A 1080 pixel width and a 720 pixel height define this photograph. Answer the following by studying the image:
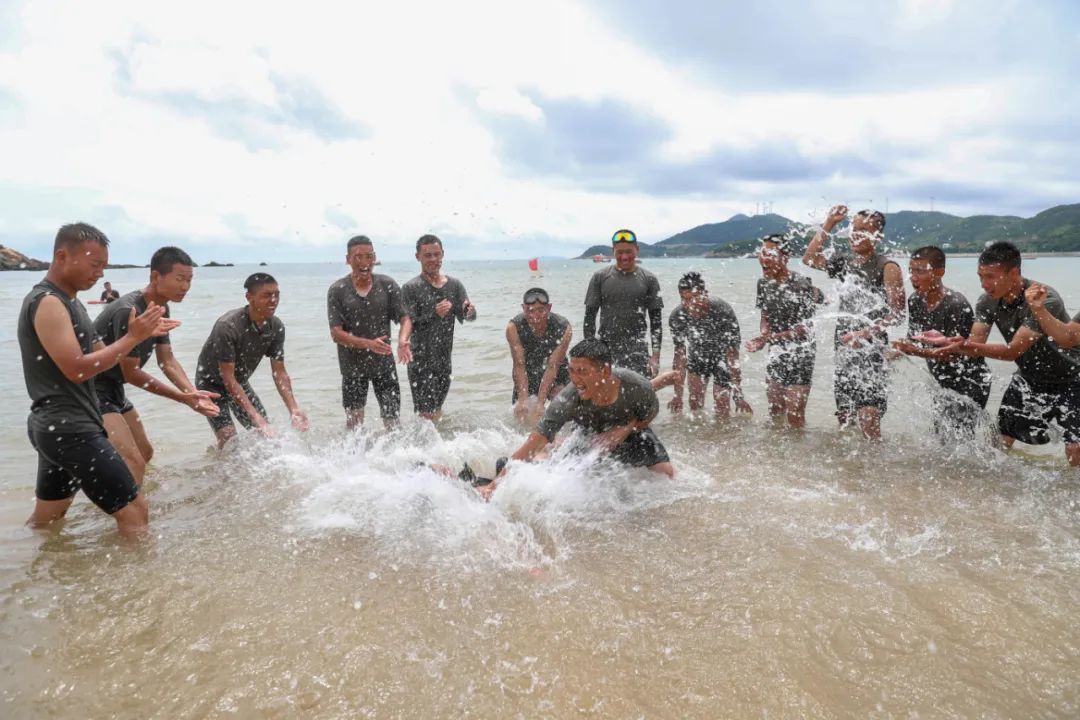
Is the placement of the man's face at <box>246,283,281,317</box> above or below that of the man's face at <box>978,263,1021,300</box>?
below

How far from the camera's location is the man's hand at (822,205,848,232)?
680 centimetres

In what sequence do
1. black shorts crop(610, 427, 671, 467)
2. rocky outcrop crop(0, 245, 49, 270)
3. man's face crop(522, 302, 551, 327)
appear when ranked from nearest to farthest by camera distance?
black shorts crop(610, 427, 671, 467) → man's face crop(522, 302, 551, 327) → rocky outcrop crop(0, 245, 49, 270)

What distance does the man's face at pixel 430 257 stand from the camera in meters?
7.62

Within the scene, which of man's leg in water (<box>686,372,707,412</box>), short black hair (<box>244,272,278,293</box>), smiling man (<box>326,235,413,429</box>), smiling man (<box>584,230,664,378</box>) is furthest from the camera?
man's leg in water (<box>686,372,707,412</box>)

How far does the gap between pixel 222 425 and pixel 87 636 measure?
3.36 metres

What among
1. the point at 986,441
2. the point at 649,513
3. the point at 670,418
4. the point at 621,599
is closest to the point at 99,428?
the point at 621,599

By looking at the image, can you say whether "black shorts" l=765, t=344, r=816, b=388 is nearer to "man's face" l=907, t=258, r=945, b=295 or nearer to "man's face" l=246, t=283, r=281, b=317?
"man's face" l=907, t=258, r=945, b=295

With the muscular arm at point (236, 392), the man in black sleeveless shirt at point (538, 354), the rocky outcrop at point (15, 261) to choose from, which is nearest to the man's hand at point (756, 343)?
the man in black sleeveless shirt at point (538, 354)

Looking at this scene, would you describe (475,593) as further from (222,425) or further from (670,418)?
(670,418)

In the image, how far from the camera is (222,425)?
655 centimetres

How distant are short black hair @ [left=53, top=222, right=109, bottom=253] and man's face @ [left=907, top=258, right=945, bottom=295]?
262 inches

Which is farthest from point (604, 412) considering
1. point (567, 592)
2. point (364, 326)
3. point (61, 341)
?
point (61, 341)

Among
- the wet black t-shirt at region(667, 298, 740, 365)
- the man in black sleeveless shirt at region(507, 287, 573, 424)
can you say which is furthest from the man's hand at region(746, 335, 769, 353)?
the man in black sleeveless shirt at region(507, 287, 573, 424)

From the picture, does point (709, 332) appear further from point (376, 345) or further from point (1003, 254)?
point (376, 345)
